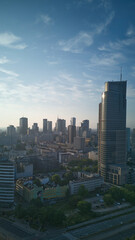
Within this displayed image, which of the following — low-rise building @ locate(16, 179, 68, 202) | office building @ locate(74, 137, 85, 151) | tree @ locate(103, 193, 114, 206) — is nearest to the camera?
tree @ locate(103, 193, 114, 206)

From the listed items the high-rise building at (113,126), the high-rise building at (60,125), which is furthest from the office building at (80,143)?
the high-rise building at (60,125)

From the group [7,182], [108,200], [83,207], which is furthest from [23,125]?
[83,207]

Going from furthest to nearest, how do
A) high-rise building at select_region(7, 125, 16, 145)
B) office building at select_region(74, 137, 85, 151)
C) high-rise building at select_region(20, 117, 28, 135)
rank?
high-rise building at select_region(20, 117, 28, 135) < high-rise building at select_region(7, 125, 16, 145) < office building at select_region(74, 137, 85, 151)

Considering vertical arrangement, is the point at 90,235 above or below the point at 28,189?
below

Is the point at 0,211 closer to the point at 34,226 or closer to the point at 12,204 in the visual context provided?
the point at 12,204

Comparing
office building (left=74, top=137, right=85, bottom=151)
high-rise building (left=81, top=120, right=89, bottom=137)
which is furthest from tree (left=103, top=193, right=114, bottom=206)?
high-rise building (left=81, top=120, right=89, bottom=137)

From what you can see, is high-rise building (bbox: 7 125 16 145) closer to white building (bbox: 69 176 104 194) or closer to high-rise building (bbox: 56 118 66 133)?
high-rise building (bbox: 56 118 66 133)

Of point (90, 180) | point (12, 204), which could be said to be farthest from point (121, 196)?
point (12, 204)
